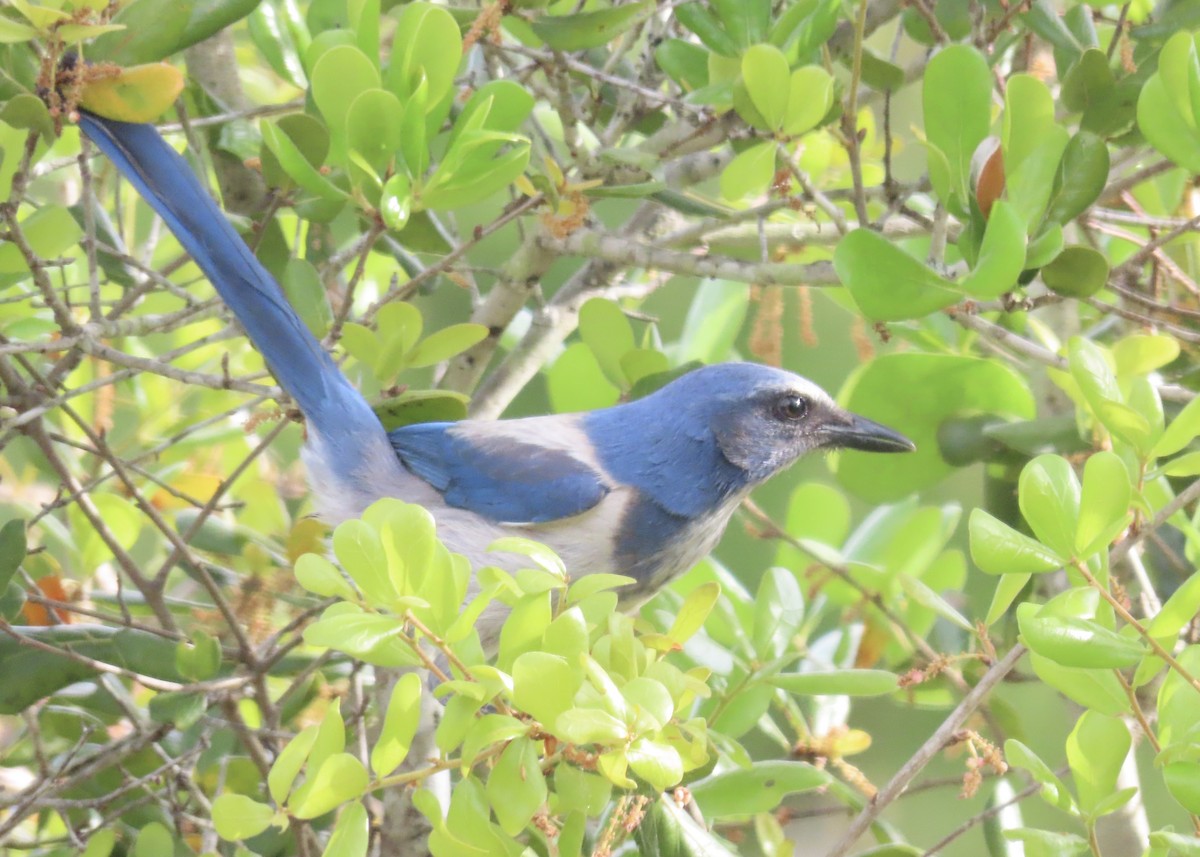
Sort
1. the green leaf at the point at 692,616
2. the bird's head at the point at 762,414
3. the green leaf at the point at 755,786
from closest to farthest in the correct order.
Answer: the green leaf at the point at 692,616 < the green leaf at the point at 755,786 < the bird's head at the point at 762,414

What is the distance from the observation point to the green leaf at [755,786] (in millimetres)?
1825

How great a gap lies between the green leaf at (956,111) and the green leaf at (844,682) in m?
0.71

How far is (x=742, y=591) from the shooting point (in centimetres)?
261

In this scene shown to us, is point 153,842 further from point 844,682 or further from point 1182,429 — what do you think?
point 1182,429

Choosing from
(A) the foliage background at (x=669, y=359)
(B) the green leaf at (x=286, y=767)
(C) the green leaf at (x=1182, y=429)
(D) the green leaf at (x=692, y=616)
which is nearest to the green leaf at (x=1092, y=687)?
(A) the foliage background at (x=669, y=359)

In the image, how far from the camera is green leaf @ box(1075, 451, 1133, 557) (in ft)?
4.51

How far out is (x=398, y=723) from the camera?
53.4 inches

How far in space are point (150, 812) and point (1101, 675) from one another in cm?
154

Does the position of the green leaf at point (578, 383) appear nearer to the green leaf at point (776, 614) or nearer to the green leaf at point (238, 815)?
the green leaf at point (776, 614)

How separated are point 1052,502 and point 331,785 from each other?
834mm

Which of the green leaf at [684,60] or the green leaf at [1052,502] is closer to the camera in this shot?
the green leaf at [1052,502]

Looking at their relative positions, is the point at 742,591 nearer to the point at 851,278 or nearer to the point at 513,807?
the point at 851,278

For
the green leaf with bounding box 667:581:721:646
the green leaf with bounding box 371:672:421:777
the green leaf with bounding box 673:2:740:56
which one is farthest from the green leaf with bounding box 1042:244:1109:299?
the green leaf with bounding box 371:672:421:777

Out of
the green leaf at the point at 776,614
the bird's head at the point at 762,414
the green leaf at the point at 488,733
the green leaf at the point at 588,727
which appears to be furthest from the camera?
the bird's head at the point at 762,414
